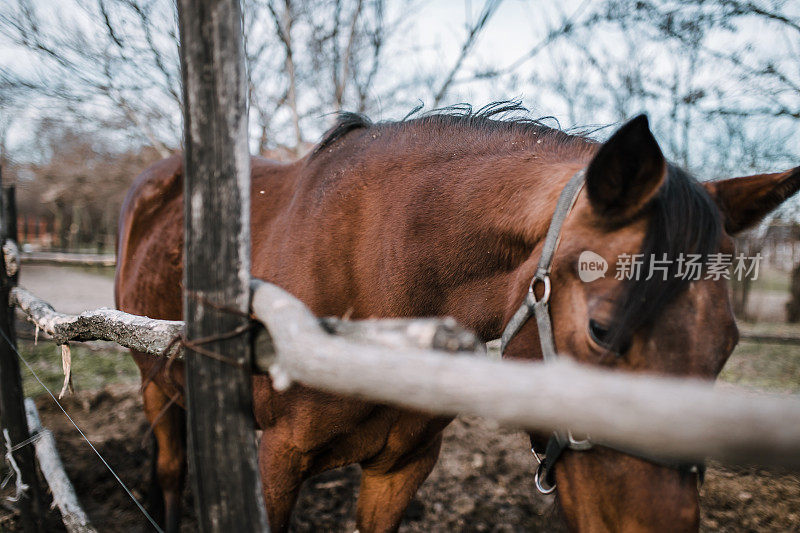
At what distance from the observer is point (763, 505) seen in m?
3.24

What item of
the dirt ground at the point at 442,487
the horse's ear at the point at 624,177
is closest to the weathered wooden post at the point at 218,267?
the horse's ear at the point at 624,177

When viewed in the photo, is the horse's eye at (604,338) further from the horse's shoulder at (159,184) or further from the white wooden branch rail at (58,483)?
the horse's shoulder at (159,184)

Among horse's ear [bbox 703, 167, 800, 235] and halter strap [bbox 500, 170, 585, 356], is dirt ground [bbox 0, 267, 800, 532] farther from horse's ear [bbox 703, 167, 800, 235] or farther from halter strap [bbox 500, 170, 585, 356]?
horse's ear [bbox 703, 167, 800, 235]

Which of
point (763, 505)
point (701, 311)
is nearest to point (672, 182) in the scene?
point (701, 311)

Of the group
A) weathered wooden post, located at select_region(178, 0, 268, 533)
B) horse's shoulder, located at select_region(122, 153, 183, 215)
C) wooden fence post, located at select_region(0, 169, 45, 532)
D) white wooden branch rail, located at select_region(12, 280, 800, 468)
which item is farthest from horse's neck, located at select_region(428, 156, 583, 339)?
wooden fence post, located at select_region(0, 169, 45, 532)

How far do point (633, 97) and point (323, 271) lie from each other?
26.6ft

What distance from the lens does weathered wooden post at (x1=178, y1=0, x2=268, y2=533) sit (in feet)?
2.91

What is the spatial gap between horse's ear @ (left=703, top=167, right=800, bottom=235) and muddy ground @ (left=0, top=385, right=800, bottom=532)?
2.39m

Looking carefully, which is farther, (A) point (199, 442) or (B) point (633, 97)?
(B) point (633, 97)

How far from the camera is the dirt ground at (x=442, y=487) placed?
306 centimetres

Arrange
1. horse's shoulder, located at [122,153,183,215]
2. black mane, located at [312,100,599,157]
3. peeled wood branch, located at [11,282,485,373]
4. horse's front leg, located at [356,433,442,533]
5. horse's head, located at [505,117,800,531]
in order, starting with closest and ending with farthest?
peeled wood branch, located at [11,282,485,373], horse's head, located at [505,117,800,531], black mane, located at [312,100,599,157], horse's front leg, located at [356,433,442,533], horse's shoulder, located at [122,153,183,215]

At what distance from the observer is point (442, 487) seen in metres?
3.52

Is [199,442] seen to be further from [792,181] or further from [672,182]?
[792,181]

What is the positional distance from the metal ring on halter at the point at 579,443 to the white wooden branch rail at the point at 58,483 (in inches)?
91.6
